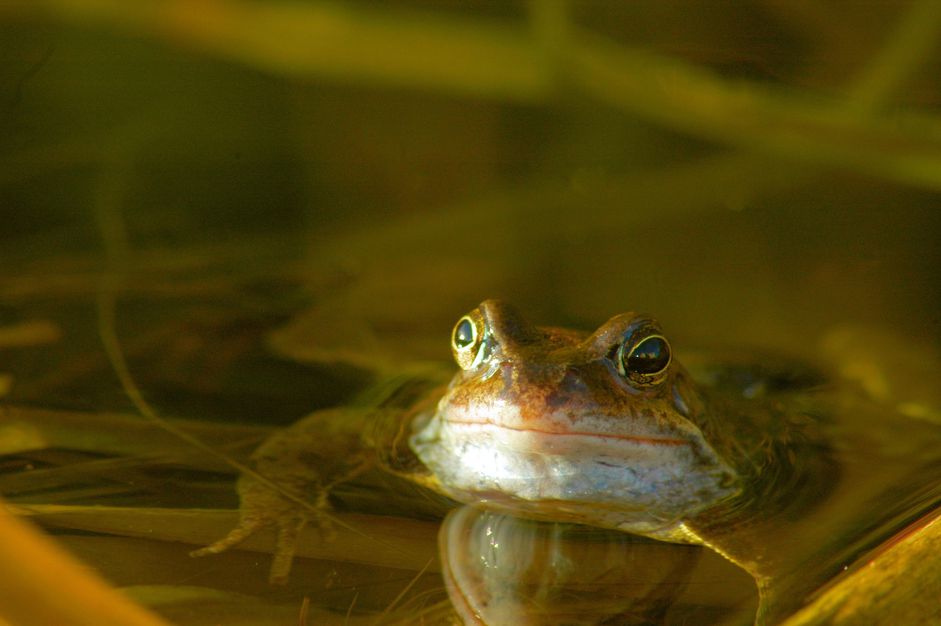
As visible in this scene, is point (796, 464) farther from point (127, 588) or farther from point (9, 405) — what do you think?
point (9, 405)

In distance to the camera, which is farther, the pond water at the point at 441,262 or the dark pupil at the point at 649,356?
the dark pupil at the point at 649,356

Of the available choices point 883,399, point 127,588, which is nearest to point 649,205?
point 883,399

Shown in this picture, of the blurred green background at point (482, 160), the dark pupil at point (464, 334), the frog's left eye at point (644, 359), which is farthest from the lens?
the blurred green background at point (482, 160)

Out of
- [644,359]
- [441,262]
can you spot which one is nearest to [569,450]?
[644,359]

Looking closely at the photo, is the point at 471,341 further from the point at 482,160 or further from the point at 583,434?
the point at 482,160

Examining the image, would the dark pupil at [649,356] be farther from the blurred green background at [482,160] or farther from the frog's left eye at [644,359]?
the blurred green background at [482,160]

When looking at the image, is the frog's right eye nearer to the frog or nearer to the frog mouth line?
the frog

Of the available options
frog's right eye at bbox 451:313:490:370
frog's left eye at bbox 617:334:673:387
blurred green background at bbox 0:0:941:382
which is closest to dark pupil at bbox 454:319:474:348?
frog's right eye at bbox 451:313:490:370

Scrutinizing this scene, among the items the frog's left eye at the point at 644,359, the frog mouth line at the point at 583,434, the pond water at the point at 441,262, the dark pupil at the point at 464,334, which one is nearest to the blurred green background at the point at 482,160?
the pond water at the point at 441,262
